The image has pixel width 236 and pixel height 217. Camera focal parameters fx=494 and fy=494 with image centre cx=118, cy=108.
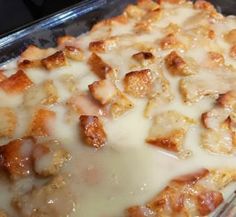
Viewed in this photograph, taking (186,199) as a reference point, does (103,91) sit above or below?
above

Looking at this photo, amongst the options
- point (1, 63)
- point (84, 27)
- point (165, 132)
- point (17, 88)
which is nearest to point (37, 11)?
point (84, 27)

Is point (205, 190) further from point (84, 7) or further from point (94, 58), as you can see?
point (84, 7)

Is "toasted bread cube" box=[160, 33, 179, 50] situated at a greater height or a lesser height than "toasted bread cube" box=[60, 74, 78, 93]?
lesser

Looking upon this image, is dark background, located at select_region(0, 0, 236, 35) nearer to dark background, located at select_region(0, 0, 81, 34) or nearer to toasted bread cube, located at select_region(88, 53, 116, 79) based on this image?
dark background, located at select_region(0, 0, 81, 34)

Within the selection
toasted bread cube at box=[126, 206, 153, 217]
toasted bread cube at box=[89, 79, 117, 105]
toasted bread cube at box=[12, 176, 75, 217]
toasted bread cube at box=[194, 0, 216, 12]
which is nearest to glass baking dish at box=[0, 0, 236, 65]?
toasted bread cube at box=[194, 0, 216, 12]

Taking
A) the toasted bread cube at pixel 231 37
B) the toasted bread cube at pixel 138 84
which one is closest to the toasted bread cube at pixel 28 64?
the toasted bread cube at pixel 138 84

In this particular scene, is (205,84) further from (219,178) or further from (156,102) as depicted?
(219,178)

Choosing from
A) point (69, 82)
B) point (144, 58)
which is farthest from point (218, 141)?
point (69, 82)
